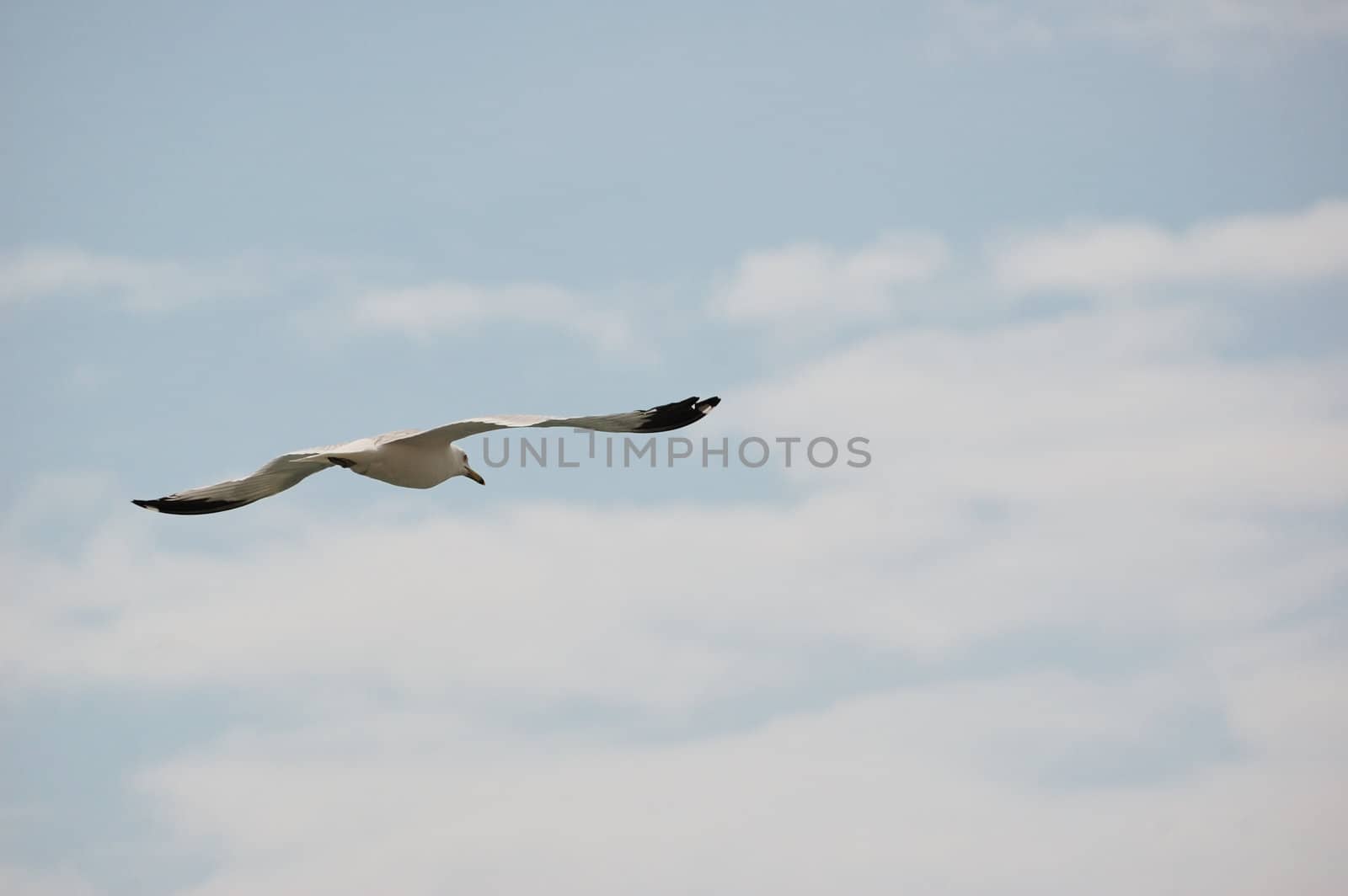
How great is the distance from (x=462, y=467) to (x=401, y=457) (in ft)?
5.00

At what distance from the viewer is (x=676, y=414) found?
13352mm

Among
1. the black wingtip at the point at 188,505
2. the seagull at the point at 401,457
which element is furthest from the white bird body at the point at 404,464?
the black wingtip at the point at 188,505

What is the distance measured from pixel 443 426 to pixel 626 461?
137cm

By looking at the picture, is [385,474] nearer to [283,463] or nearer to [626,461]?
[283,463]

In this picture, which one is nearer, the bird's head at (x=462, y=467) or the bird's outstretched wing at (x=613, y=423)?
the bird's outstretched wing at (x=613, y=423)

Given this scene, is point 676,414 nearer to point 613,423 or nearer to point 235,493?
point 613,423

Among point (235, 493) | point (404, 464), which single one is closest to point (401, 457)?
point (404, 464)

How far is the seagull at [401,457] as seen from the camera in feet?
42.5

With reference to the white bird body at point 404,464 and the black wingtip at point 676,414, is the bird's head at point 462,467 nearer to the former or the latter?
the white bird body at point 404,464

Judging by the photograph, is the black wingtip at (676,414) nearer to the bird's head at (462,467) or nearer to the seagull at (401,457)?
the seagull at (401,457)

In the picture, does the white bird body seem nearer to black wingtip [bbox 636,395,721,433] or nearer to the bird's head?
the bird's head

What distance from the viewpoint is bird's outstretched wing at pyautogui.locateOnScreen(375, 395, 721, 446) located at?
42.0 ft

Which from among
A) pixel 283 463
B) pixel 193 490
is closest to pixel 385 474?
pixel 283 463

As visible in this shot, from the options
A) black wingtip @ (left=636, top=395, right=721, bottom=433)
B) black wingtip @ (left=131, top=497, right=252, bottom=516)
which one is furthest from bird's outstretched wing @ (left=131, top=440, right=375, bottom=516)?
black wingtip @ (left=636, top=395, right=721, bottom=433)
